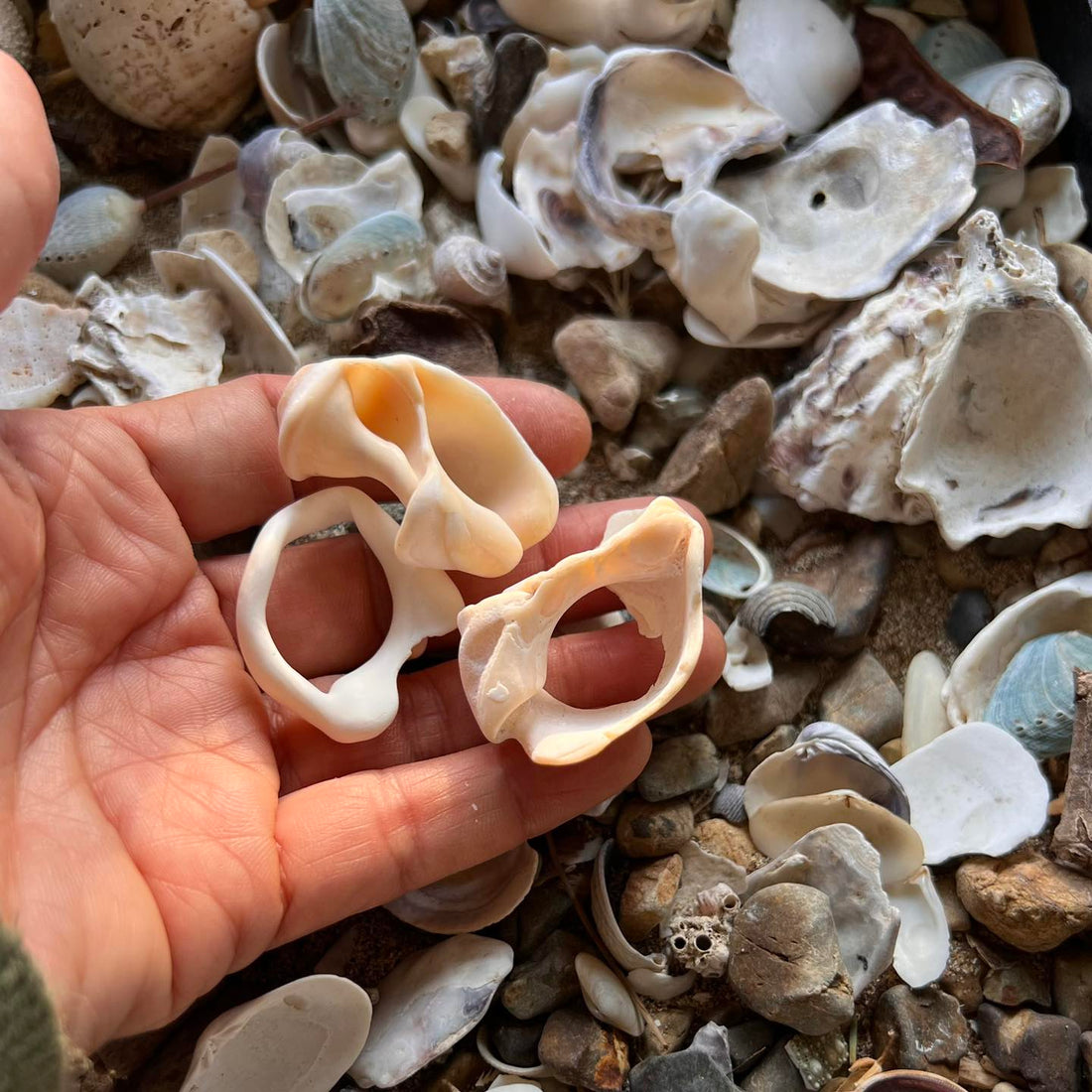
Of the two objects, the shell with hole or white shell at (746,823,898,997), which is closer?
white shell at (746,823,898,997)

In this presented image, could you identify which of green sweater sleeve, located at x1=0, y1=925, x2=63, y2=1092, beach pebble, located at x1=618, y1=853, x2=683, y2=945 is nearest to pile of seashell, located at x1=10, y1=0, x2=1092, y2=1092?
beach pebble, located at x1=618, y1=853, x2=683, y2=945

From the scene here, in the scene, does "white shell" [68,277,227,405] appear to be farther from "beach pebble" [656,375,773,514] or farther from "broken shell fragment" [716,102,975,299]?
"broken shell fragment" [716,102,975,299]

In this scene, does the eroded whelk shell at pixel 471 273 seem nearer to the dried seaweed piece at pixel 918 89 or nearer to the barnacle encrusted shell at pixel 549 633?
the barnacle encrusted shell at pixel 549 633

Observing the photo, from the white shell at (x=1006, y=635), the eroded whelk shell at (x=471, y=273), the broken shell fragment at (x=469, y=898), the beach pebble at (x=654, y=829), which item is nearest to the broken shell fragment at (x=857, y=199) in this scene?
the eroded whelk shell at (x=471, y=273)

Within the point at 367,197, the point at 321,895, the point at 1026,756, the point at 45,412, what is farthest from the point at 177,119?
the point at 1026,756

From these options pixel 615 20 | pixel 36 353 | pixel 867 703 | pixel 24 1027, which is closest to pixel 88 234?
pixel 36 353

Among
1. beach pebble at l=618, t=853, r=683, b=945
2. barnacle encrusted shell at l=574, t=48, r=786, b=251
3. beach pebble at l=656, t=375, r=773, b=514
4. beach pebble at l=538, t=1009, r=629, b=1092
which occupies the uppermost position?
barnacle encrusted shell at l=574, t=48, r=786, b=251

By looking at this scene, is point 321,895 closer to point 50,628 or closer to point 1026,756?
point 50,628

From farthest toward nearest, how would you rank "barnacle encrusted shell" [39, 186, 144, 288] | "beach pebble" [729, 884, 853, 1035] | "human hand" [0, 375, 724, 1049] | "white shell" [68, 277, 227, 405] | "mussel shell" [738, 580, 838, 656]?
"barnacle encrusted shell" [39, 186, 144, 288], "white shell" [68, 277, 227, 405], "mussel shell" [738, 580, 838, 656], "beach pebble" [729, 884, 853, 1035], "human hand" [0, 375, 724, 1049]

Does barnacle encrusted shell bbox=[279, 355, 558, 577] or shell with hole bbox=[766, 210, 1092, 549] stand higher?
barnacle encrusted shell bbox=[279, 355, 558, 577]

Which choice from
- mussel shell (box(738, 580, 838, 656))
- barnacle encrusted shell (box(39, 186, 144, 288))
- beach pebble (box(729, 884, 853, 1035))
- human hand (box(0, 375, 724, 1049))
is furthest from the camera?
barnacle encrusted shell (box(39, 186, 144, 288))
